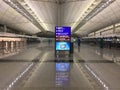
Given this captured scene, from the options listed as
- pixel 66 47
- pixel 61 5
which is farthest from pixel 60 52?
pixel 61 5

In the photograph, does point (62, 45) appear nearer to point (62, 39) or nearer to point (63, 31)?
point (62, 39)

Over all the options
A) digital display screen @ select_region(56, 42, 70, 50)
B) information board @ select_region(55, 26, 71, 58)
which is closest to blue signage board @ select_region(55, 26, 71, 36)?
information board @ select_region(55, 26, 71, 58)

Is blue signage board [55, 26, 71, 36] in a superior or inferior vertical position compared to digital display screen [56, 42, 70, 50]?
superior

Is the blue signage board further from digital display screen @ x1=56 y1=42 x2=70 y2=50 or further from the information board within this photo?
digital display screen @ x1=56 y1=42 x2=70 y2=50

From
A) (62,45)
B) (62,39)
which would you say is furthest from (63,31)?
(62,45)

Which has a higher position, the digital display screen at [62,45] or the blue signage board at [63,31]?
the blue signage board at [63,31]

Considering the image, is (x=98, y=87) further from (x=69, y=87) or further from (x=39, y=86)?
(x=39, y=86)

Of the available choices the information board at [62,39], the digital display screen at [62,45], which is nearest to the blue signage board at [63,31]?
the information board at [62,39]

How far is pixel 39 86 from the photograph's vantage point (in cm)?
795

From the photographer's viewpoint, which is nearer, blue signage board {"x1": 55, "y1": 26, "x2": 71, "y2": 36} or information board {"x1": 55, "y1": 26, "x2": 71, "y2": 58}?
information board {"x1": 55, "y1": 26, "x2": 71, "y2": 58}

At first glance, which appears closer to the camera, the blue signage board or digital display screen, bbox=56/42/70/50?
digital display screen, bbox=56/42/70/50

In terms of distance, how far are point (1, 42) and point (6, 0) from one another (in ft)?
21.3

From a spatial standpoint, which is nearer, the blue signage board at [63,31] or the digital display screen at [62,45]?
the digital display screen at [62,45]

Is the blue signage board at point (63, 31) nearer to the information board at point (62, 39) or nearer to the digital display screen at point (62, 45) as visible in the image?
the information board at point (62, 39)
